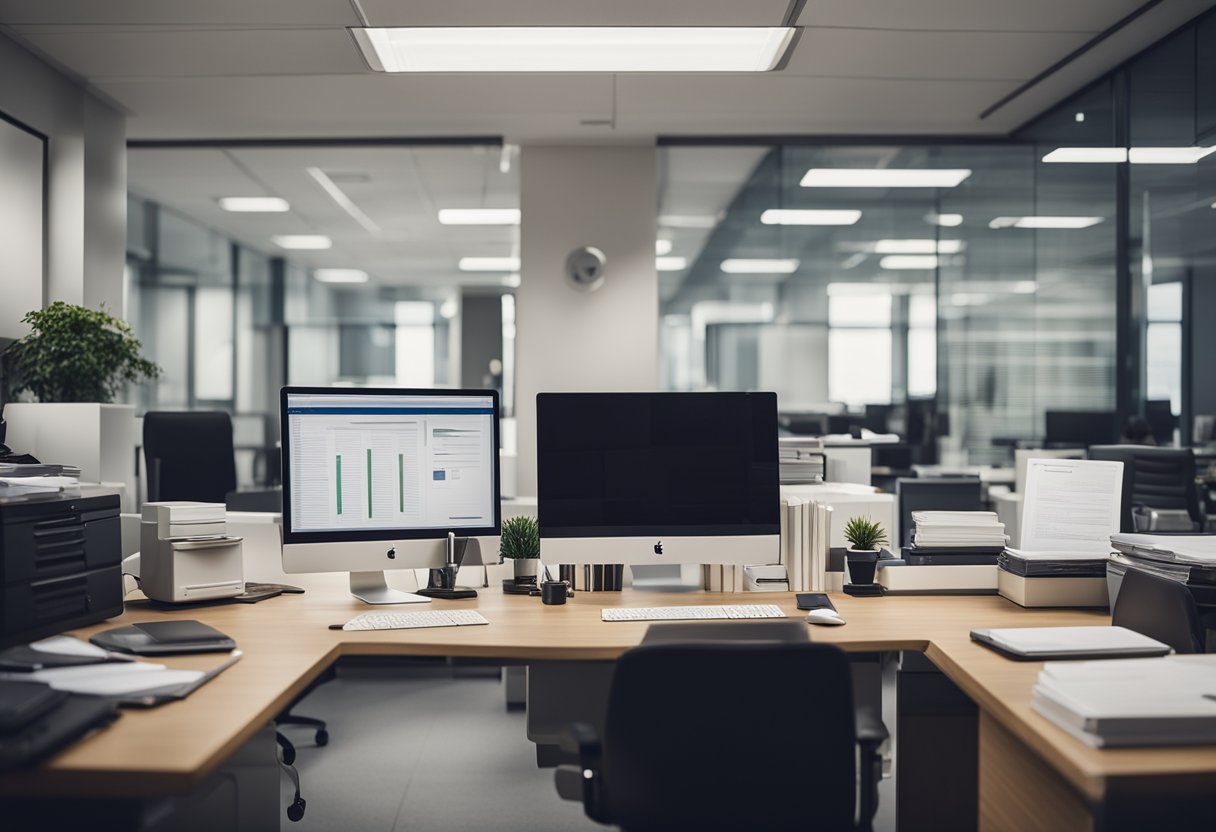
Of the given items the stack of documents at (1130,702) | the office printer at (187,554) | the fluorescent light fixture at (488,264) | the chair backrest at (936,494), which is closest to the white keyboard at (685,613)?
the stack of documents at (1130,702)

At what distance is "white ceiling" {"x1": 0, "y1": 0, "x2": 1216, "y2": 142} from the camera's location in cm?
362

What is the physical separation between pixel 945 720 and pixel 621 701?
1322 mm

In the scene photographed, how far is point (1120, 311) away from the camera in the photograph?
15.3ft

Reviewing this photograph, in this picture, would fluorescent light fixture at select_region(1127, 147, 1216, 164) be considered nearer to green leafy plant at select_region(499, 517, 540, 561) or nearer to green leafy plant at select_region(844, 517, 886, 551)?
green leafy plant at select_region(844, 517, 886, 551)

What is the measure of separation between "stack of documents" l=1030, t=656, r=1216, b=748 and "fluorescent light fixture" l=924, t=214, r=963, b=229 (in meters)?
4.70

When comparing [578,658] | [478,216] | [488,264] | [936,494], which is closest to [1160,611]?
[578,658]

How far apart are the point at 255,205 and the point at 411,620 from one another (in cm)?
627

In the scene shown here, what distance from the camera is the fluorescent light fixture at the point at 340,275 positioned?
1081 cm

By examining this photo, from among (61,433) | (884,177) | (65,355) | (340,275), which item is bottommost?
(61,433)

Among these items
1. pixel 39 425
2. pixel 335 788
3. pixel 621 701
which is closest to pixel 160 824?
pixel 621 701

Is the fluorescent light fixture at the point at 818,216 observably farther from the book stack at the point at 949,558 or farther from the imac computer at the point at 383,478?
the imac computer at the point at 383,478

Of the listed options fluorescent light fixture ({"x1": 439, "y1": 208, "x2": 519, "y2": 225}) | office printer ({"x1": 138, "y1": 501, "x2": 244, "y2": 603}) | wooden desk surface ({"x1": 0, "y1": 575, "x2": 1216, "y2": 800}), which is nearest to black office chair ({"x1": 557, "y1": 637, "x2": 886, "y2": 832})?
wooden desk surface ({"x1": 0, "y1": 575, "x2": 1216, "y2": 800})

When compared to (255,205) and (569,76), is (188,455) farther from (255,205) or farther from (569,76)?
(255,205)

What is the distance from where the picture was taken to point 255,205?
753 centimetres
